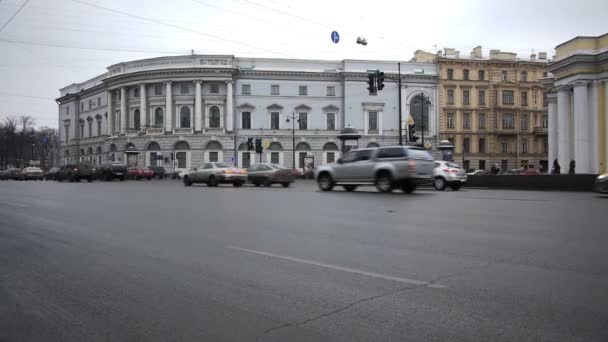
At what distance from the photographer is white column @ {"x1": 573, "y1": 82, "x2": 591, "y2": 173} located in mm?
35969

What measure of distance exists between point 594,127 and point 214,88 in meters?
46.8

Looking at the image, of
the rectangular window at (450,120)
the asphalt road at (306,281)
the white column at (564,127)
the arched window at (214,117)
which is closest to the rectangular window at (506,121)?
the rectangular window at (450,120)

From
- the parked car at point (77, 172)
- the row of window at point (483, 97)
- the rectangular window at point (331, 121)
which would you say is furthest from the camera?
the row of window at point (483, 97)

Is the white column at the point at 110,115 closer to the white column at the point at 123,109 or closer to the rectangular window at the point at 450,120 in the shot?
the white column at the point at 123,109

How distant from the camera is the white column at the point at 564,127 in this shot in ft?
126

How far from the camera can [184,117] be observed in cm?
6762

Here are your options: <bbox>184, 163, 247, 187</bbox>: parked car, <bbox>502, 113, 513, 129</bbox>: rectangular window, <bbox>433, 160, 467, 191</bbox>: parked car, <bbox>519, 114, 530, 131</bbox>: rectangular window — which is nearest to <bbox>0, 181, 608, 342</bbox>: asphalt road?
<bbox>433, 160, 467, 191</bbox>: parked car

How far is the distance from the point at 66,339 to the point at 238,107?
212ft

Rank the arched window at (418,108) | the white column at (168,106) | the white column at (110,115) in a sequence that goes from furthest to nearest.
→ the white column at (110,115), the arched window at (418,108), the white column at (168,106)

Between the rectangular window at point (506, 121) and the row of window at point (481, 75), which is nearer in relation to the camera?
the row of window at point (481, 75)

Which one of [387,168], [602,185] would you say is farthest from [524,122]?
[387,168]

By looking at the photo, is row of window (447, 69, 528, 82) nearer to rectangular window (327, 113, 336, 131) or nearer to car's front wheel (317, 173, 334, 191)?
rectangular window (327, 113, 336, 131)

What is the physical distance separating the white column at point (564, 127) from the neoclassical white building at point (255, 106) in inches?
1132

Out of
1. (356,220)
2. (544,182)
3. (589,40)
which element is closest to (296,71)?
(589,40)
